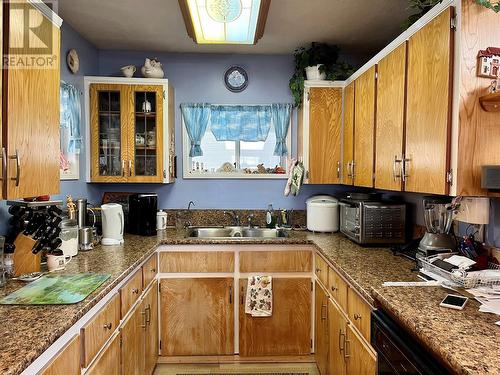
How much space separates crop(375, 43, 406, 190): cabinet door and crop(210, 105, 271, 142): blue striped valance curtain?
4.51ft

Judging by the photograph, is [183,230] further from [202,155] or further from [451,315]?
[451,315]

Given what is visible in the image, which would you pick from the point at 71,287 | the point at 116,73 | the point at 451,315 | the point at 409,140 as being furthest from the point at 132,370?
the point at 116,73

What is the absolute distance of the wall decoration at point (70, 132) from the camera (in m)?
2.78

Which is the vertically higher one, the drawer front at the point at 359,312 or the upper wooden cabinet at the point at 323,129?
the upper wooden cabinet at the point at 323,129

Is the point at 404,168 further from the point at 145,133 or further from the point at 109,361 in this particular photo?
the point at 145,133

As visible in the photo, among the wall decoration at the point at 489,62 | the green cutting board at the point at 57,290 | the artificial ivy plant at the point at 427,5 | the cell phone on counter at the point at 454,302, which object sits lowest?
the green cutting board at the point at 57,290

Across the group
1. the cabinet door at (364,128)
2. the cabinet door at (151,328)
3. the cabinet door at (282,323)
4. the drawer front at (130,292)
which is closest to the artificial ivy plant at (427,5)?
the cabinet door at (364,128)

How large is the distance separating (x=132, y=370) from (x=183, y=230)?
145 centimetres

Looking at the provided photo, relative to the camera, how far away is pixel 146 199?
3053 mm

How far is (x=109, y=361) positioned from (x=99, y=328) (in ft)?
0.74

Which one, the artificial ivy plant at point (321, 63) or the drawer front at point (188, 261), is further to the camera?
the artificial ivy plant at point (321, 63)

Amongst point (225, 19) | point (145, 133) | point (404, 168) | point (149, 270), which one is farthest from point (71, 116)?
point (404, 168)

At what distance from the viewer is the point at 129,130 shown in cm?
321

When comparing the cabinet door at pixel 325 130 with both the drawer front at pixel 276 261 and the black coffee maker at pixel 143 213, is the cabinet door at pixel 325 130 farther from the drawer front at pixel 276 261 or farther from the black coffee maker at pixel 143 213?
the black coffee maker at pixel 143 213
